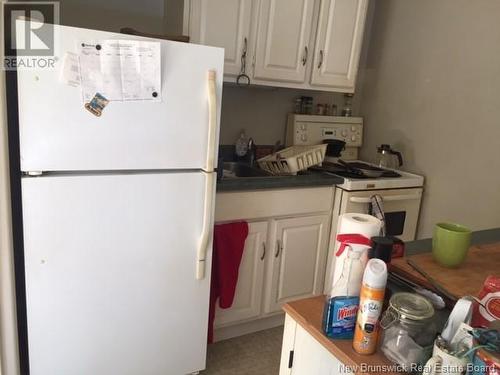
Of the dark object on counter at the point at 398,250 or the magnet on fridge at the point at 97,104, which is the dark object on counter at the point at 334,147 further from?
the magnet on fridge at the point at 97,104

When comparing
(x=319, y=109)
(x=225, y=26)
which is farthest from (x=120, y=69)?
(x=319, y=109)

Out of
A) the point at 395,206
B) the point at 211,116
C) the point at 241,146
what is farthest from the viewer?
the point at 241,146

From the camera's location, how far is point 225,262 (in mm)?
1983

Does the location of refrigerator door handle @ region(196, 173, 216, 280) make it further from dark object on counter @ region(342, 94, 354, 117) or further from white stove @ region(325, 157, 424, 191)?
dark object on counter @ region(342, 94, 354, 117)

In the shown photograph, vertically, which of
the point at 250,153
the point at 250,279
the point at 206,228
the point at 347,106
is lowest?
the point at 250,279

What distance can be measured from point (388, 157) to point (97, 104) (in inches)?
81.9

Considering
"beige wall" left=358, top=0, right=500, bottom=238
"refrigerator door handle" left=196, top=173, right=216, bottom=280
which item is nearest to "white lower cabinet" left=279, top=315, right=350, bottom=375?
"refrigerator door handle" left=196, top=173, right=216, bottom=280

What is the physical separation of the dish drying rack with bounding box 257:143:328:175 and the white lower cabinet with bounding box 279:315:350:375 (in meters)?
1.42

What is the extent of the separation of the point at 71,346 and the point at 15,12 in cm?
127

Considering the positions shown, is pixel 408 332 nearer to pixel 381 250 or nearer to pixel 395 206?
pixel 381 250

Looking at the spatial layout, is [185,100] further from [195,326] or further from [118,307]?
[195,326]

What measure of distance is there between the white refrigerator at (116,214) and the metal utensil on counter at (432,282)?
0.84 m

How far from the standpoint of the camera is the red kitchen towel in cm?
196

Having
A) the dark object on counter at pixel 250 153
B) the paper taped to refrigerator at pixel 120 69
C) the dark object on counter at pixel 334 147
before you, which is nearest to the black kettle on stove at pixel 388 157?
the dark object on counter at pixel 334 147
